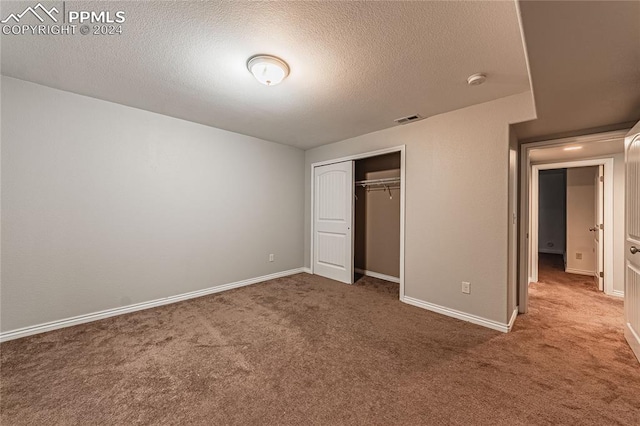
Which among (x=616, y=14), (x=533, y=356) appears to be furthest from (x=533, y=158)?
(x=616, y=14)

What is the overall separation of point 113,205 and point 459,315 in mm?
4090

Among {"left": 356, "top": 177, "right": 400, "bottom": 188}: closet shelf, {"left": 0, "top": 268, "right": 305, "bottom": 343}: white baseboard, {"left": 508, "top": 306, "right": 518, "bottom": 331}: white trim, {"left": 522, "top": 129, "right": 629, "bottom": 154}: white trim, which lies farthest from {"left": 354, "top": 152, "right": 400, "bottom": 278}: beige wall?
{"left": 0, "top": 268, "right": 305, "bottom": 343}: white baseboard

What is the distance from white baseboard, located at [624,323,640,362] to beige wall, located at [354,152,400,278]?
2393mm

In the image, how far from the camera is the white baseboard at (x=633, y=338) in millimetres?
1910

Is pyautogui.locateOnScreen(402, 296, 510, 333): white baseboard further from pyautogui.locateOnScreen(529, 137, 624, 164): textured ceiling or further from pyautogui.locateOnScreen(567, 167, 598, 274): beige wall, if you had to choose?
pyautogui.locateOnScreen(567, 167, 598, 274): beige wall

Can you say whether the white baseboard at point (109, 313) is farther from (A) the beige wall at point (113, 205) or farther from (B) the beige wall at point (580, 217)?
(B) the beige wall at point (580, 217)

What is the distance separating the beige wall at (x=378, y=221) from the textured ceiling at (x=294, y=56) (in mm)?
1530

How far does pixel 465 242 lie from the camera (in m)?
2.67

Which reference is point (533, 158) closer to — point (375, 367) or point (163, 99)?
point (375, 367)

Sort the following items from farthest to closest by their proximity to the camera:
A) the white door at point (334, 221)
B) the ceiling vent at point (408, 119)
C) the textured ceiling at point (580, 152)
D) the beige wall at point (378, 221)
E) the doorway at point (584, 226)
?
the beige wall at point (378, 221) → the white door at point (334, 221) → the doorway at point (584, 226) → the textured ceiling at point (580, 152) → the ceiling vent at point (408, 119)

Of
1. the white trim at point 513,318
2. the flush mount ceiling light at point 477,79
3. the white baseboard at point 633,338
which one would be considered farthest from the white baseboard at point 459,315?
the flush mount ceiling light at point 477,79

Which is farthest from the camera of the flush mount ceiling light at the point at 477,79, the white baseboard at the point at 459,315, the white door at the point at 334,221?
the white door at the point at 334,221

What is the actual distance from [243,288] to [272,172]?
1.98m

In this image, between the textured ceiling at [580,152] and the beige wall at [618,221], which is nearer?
the textured ceiling at [580,152]
